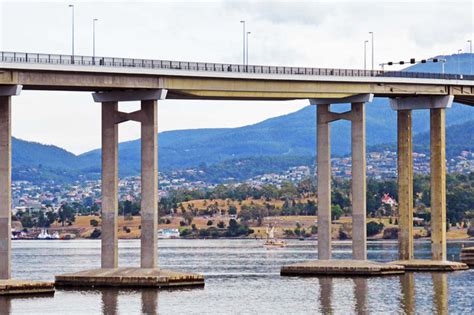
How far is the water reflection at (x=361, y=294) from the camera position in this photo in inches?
4328

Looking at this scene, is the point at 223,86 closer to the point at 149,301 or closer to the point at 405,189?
the point at 149,301

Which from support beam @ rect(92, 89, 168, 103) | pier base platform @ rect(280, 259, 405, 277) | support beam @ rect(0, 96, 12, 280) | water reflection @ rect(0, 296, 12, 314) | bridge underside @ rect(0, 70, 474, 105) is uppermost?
bridge underside @ rect(0, 70, 474, 105)

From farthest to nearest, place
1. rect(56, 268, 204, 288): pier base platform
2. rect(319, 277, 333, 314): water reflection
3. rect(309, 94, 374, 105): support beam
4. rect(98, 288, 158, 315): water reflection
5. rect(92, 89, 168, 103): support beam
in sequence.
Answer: rect(309, 94, 374, 105): support beam < rect(92, 89, 168, 103): support beam < rect(56, 268, 204, 288): pier base platform < rect(319, 277, 333, 314): water reflection < rect(98, 288, 158, 315): water reflection

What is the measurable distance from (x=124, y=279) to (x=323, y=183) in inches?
1081

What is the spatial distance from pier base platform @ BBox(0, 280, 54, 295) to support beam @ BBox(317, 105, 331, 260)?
3425 cm

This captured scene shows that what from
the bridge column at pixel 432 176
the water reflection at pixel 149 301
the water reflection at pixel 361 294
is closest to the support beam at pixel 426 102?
the bridge column at pixel 432 176

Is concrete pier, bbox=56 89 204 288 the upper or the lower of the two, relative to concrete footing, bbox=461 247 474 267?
upper

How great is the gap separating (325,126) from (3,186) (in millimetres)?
39585

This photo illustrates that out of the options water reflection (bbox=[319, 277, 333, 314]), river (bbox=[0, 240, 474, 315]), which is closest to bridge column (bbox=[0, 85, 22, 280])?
river (bbox=[0, 240, 474, 315])

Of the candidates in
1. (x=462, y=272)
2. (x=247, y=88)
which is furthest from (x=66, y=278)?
(x=462, y=272)

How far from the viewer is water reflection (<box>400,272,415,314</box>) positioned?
111m

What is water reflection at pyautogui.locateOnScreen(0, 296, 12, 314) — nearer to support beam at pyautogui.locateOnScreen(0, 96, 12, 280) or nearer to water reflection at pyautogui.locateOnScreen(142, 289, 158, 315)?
support beam at pyautogui.locateOnScreen(0, 96, 12, 280)

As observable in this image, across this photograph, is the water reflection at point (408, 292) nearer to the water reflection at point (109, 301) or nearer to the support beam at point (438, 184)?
the support beam at point (438, 184)

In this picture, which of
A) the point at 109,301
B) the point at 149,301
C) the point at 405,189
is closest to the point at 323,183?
the point at 405,189
